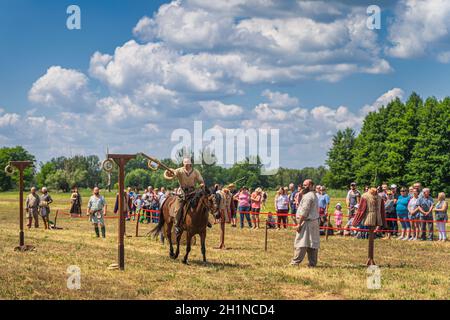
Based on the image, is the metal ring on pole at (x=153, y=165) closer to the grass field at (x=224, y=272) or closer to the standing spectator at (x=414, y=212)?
the grass field at (x=224, y=272)

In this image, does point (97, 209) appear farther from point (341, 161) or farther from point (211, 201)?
point (341, 161)

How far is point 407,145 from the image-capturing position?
77188 mm

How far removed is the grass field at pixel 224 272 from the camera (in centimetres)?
1169

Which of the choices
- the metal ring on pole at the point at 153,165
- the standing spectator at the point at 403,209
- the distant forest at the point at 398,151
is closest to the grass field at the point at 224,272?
the standing spectator at the point at 403,209

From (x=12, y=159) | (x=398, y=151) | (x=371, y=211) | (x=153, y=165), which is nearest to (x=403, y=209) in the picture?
(x=371, y=211)

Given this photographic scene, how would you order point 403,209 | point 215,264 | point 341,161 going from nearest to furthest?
point 215,264 → point 403,209 → point 341,161

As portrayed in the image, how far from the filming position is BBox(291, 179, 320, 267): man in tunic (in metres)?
15.1

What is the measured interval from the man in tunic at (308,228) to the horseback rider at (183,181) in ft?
8.50

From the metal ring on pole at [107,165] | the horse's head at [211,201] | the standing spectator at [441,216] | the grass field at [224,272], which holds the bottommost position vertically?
the grass field at [224,272]

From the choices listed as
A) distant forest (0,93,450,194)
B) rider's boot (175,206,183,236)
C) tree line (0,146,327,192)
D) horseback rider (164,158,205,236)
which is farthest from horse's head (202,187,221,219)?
tree line (0,146,327,192)

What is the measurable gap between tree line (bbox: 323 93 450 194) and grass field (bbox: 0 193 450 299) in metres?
50.1

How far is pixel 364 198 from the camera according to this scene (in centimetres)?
1641

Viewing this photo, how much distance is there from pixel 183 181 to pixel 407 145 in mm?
65588
